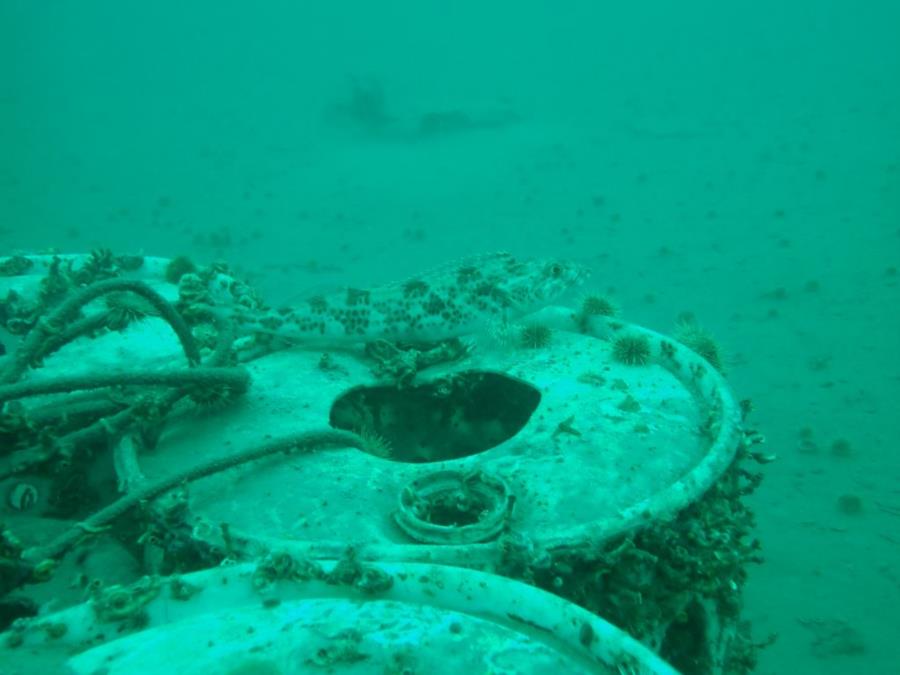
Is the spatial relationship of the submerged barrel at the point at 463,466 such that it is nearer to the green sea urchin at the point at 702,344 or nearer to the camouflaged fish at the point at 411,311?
the camouflaged fish at the point at 411,311

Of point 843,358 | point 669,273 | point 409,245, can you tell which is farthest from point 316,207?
point 843,358

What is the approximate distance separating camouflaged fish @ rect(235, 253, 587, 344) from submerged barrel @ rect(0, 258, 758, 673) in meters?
0.16

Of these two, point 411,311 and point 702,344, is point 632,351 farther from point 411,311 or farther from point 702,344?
point 411,311

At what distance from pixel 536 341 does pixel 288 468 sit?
238cm

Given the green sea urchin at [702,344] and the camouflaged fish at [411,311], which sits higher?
the camouflaged fish at [411,311]

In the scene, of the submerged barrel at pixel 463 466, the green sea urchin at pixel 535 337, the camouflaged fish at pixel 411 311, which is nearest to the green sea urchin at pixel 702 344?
the submerged barrel at pixel 463 466

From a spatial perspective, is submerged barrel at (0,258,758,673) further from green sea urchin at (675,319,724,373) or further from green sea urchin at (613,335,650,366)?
green sea urchin at (675,319,724,373)

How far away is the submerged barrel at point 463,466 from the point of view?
312 cm

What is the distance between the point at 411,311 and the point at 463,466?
183 cm

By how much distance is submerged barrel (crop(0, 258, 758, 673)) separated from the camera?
3.12m

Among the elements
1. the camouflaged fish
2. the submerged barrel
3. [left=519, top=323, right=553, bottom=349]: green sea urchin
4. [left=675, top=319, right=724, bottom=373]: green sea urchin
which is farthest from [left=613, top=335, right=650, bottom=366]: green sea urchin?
the camouflaged fish

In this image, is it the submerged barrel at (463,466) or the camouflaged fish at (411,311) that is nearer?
the submerged barrel at (463,466)

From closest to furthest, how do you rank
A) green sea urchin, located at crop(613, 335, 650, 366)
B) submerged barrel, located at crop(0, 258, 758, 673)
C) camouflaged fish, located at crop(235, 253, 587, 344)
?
submerged barrel, located at crop(0, 258, 758, 673), green sea urchin, located at crop(613, 335, 650, 366), camouflaged fish, located at crop(235, 253, 587, 344)

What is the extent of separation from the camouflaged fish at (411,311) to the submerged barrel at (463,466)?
157 mm
